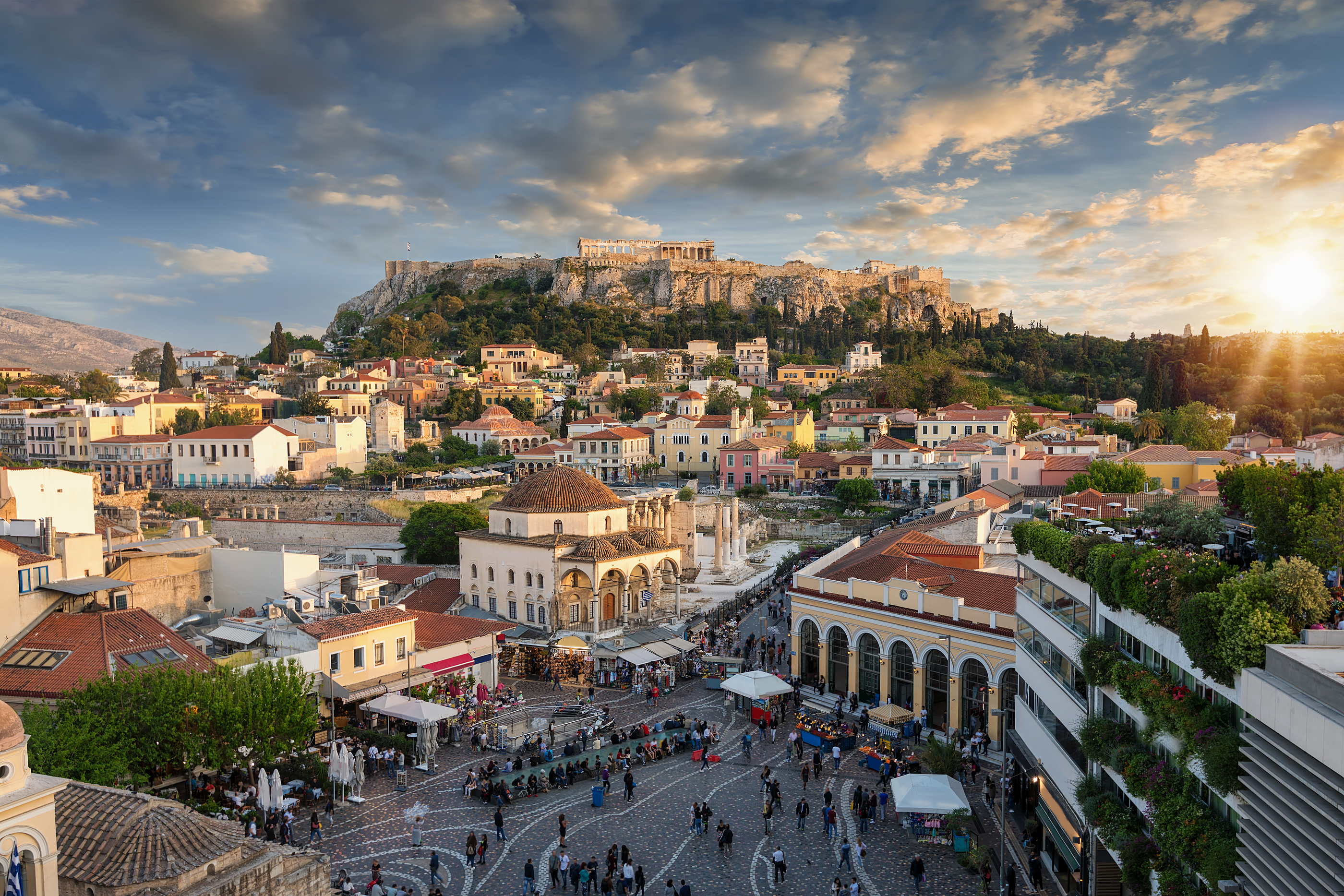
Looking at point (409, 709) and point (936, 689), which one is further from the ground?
point (409, 709)

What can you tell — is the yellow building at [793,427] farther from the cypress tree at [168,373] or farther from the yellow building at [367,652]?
the cypress tree at [168,373]

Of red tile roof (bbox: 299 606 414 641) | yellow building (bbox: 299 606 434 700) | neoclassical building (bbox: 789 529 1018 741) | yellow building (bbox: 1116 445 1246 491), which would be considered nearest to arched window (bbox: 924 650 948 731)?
neoclassical building (bbox: 789 529 1018 741)

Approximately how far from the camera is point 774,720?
2478cm

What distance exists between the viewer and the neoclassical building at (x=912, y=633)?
22.8m

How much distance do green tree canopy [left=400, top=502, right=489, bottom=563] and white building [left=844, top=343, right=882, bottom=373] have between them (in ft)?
220

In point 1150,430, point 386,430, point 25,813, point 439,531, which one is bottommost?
point 439,531

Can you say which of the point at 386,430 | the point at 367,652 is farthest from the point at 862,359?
the point at 367,652

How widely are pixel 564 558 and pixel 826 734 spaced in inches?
527

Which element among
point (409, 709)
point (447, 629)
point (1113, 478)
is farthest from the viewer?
point (1113, 478)

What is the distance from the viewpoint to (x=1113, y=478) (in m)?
45.6

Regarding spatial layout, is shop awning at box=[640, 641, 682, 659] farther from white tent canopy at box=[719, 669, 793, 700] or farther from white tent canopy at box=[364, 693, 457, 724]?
white tent canopy at box=[364, 693, 457, 724]

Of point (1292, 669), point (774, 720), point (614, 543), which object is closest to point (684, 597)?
point (614, 543)

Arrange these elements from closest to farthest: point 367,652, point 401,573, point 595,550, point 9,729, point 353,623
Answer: point 9,729, point 353,623, point 367,652, point 595,550, point 401,573

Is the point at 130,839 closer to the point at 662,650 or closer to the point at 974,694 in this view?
the point at 974,694
